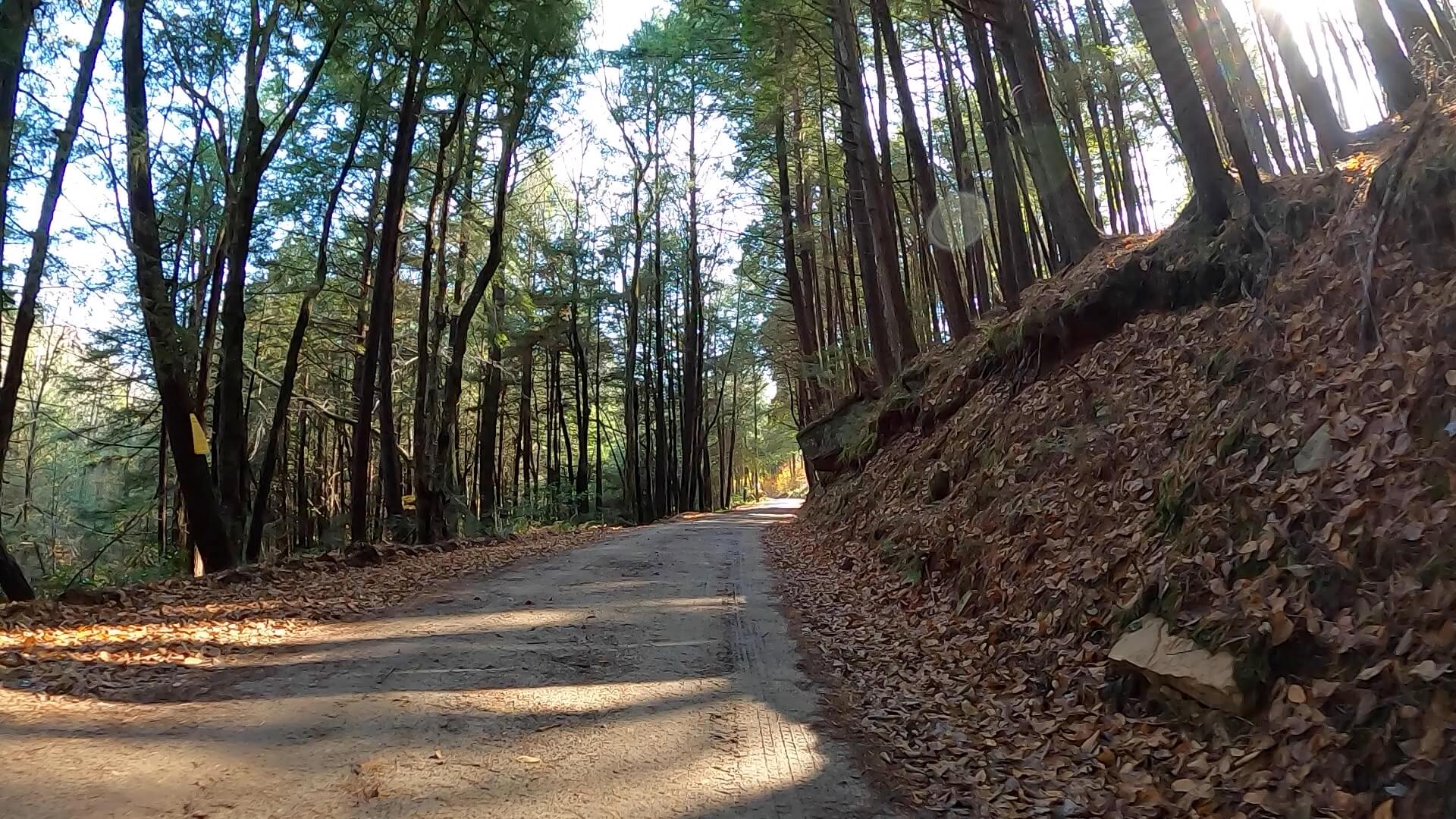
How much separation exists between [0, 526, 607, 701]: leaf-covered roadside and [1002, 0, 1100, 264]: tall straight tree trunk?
9.22m

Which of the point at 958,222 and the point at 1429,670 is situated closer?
the point at 1429,670

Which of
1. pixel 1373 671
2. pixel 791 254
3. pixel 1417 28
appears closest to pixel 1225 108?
pixel 1417 28

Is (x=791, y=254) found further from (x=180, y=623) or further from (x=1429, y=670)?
(x=1429, y=670)

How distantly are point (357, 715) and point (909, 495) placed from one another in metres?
7.63

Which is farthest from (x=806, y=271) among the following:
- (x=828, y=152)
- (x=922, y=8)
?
(x=922, y=8)

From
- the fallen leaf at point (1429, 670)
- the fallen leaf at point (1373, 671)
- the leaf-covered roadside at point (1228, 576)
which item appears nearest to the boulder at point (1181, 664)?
the leaf-covered roadside at point (1228, 576)

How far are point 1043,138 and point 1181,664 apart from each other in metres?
8.53

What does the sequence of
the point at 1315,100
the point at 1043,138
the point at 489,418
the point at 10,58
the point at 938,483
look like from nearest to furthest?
the point at 10,58 → the point at 1315,100 → the point at 938,483 → the point at 1043,138 → the point at 489,418

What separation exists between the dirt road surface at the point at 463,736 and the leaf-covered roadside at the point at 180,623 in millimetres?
301

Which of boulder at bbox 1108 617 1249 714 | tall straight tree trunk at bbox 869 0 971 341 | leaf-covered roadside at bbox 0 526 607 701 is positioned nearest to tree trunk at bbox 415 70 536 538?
leaf-covered roadside at bbox 0 526 607 701

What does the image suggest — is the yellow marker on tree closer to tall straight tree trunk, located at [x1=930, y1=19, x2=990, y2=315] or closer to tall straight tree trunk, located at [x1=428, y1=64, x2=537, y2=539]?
tall straight tree trunk, located at [x1=428, y1=64, x2=537, y2=539]

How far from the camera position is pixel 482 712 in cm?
411

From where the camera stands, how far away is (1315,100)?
798 centimetres

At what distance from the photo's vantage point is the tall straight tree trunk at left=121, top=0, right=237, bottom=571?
8.12 metres
